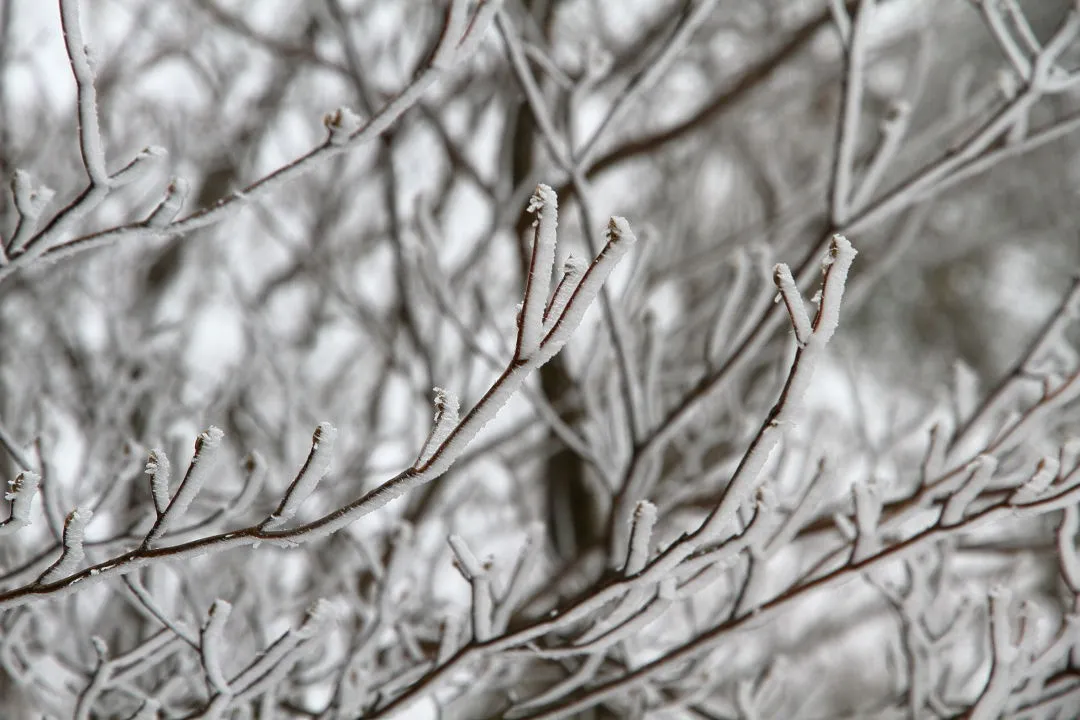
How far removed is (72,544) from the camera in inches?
28.5

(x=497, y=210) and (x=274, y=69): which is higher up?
(x=274, y=69)

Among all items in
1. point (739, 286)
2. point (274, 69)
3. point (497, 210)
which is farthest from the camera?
point (274, 69)

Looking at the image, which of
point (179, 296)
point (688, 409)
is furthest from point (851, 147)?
point (179, 296)

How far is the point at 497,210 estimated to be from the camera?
78.1 inches

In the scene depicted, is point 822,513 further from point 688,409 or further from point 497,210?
point 497,210

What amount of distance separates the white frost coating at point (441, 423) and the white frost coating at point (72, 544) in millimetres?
292

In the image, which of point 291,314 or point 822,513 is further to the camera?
point 291,314

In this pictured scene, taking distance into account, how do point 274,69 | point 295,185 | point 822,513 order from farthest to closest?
point 274,69
point 295,185
point 822,513

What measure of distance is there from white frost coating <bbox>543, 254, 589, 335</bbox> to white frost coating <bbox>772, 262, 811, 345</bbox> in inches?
7.3

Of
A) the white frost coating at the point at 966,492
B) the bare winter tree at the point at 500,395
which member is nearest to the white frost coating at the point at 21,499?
the bare winter tree at the point at 500,395

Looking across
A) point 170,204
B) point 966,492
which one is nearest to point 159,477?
point 170,204

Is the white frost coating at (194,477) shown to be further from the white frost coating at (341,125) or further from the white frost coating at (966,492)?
the white frost coating at (966,492)

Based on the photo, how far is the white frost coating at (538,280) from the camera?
2.10 ft

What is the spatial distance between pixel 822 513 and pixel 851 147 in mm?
807
